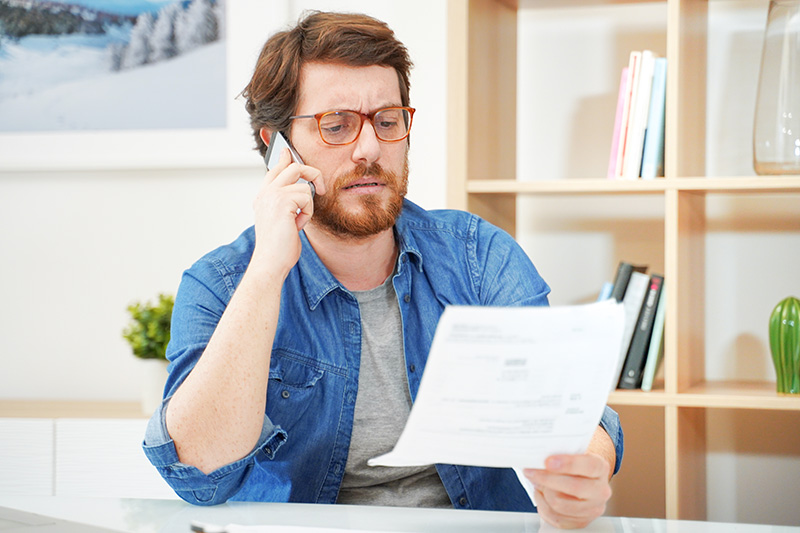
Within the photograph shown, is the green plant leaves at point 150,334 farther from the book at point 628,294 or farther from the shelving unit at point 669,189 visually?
the book at point 628,294

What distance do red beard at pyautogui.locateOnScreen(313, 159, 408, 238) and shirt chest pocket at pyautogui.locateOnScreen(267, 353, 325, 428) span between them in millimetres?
231

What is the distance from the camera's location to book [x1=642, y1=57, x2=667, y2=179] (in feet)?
5.52

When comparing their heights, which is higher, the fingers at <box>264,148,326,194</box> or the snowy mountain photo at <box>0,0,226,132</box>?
the snowy mountain photo at <box>0,0,226,132</box>

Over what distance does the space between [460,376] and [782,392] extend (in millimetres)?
1228

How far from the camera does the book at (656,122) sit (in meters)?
1.68

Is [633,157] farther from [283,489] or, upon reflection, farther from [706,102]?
[283,489]

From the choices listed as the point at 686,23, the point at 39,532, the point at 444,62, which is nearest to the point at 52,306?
the point at 444,62

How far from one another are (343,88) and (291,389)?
0.49 meters

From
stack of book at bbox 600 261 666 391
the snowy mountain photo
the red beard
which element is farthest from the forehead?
the snowy mountain photo

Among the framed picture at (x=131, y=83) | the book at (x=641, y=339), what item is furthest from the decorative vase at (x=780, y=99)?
the framed picture at (x=131, y=83)

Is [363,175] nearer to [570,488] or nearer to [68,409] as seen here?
[570,488]

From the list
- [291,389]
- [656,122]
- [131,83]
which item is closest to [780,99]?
[656,122]

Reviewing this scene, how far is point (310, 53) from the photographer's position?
4.32 feet

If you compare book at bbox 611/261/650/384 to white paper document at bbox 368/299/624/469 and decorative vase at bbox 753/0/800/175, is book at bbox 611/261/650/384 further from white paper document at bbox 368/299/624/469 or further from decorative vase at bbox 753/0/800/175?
white paper document at bbox 368/299/624/469
